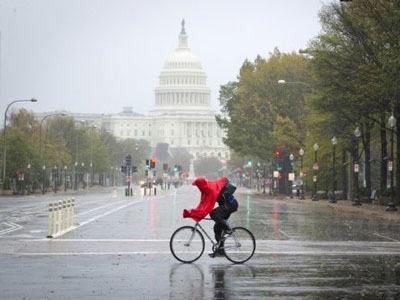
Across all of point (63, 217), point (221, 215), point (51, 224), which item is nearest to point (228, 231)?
point (221, 215)

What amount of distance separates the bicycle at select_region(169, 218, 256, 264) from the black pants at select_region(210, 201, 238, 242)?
6.1 inches

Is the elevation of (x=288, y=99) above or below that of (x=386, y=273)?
above

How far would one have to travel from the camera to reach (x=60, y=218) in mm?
28953

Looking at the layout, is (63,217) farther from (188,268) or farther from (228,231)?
(188,268)

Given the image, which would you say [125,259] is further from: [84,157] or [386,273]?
[84,157]

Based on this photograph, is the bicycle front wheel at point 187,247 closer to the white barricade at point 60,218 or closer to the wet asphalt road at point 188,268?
the wet asphalt road at point 188,268

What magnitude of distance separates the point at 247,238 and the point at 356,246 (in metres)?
5.69

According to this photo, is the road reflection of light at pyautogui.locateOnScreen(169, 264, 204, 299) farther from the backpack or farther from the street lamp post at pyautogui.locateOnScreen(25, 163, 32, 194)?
the street lamp post at pyautogui.locateOnScreen(25, 163, 32, 194)

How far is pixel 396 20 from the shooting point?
41.9m

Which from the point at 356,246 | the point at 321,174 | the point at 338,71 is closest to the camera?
the point at 356,246

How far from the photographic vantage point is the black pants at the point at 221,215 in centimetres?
1945

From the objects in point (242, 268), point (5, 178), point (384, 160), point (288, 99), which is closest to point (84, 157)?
point (5, 178)

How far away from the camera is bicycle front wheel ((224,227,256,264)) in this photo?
1928cm

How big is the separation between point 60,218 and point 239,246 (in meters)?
10.8
